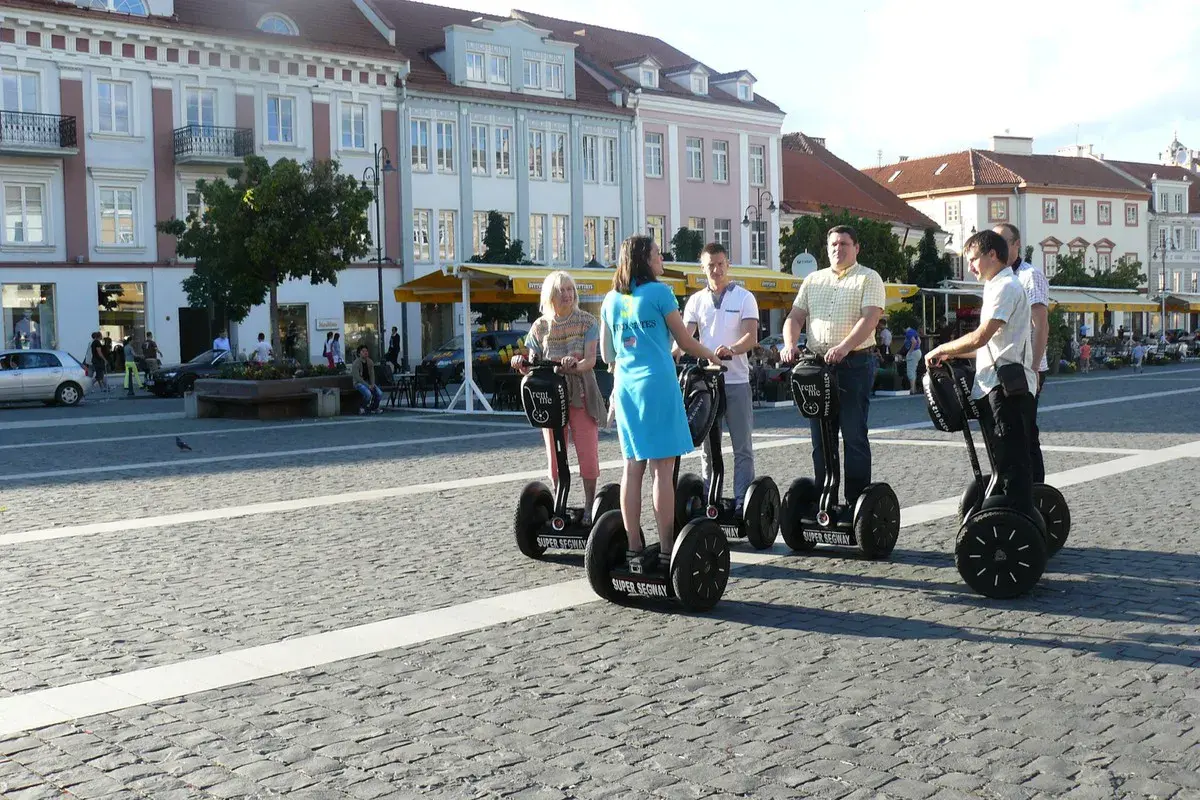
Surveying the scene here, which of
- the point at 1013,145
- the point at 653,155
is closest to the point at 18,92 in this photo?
the point at 653,155

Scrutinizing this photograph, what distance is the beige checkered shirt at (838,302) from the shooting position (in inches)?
312

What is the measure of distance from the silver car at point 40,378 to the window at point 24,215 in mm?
8797

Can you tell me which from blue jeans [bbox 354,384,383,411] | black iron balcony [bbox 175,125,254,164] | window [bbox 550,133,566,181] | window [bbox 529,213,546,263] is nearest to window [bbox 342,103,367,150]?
black iron balcony [bbox 175,125,254,164]

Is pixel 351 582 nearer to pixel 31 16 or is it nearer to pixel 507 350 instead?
pixel 507 350

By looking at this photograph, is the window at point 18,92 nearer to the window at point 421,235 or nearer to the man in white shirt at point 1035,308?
the window at point 421,235

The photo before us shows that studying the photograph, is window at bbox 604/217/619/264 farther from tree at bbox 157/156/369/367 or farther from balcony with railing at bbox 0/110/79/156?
tree at bbox 157/156/369/367

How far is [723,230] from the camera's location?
5559cm

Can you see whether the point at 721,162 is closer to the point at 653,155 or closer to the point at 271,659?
the point at 653,155

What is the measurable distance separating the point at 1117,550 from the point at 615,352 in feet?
11.5

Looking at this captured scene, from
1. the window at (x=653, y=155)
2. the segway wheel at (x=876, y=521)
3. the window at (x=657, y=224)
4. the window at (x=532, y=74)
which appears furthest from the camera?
the window at (x=657, y=224)

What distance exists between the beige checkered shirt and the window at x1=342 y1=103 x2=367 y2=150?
125 feet

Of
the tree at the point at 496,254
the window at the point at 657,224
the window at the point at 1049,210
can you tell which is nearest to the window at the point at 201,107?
the tree at the point at 496,254

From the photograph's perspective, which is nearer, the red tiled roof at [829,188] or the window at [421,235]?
the window at [421,235]

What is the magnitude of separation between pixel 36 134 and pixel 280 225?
42.3 ft
